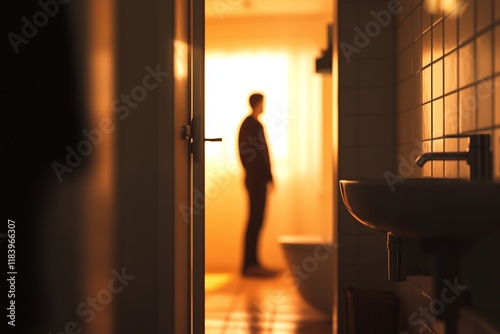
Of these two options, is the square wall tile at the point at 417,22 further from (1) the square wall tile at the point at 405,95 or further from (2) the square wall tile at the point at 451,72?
(2) the square wall tile at the point at 451,72

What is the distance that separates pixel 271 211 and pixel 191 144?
258 centimetres

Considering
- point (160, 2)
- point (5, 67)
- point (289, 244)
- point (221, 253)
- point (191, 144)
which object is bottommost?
point (221, 253)

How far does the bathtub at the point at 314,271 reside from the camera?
9.61 feet

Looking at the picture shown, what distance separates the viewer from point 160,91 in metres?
1.78

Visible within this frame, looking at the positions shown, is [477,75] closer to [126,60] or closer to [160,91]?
[160,91]

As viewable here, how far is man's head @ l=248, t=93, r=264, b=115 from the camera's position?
13.0ft

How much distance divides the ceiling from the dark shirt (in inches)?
36.7

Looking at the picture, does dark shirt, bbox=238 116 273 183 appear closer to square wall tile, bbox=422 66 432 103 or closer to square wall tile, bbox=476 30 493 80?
square wall tile, bbox=422 66 432 103

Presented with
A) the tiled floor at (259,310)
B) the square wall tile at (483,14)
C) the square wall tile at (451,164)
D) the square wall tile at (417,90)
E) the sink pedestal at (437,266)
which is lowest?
the tiled floor at (259,310)

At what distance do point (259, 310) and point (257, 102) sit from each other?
152cm

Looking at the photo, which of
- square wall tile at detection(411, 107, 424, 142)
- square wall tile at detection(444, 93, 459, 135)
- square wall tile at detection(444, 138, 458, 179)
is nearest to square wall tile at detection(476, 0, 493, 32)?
square wall tile at detection(444, 93, 459, 135)

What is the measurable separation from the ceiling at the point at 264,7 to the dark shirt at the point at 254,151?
93 cm

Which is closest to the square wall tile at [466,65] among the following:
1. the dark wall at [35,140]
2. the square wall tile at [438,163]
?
the square wall tile at [438,163]

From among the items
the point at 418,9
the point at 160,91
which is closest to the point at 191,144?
the point at 160,91
